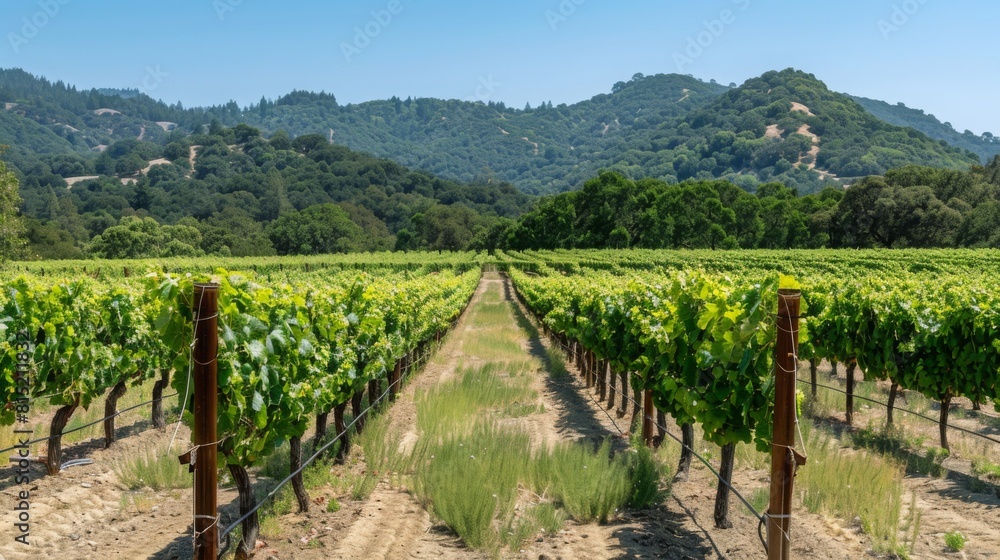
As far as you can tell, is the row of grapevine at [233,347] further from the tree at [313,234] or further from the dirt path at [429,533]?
the tree at [313,234]

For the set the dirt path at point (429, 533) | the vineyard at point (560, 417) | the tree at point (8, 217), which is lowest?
the dirt path at point (429, 533)

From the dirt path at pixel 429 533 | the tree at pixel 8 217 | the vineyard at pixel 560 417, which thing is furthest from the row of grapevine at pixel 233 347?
the tree at pixel 8 217

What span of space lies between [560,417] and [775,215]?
81.4 meters

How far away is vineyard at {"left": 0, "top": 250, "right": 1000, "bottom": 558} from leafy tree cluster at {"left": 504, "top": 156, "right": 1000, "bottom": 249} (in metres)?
58.6

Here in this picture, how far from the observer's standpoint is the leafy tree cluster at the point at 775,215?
6456cm

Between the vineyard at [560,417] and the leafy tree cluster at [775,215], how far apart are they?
192 feet

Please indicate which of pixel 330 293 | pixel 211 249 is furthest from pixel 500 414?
pixel 211 249

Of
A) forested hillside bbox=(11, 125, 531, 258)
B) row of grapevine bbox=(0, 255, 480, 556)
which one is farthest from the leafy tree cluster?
row of grapevine bbox=(0, 255, 480, 556)

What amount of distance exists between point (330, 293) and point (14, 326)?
3678 millimetres

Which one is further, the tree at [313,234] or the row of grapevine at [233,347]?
the tree at [313,234]

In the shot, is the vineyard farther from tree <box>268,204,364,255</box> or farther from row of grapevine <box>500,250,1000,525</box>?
tree <box>268,204,364,255</box>

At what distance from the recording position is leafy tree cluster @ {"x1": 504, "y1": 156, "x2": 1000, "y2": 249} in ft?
212

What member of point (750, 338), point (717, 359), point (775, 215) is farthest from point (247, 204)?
point (750, 338)

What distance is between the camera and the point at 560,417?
42.2ft
